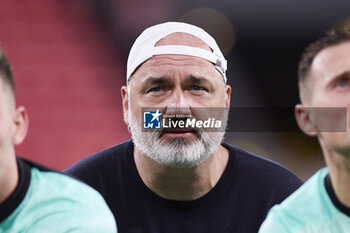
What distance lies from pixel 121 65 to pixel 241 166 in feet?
6.91

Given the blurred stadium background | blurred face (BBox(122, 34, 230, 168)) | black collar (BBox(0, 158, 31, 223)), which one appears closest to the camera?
black collar (BBox(0, 158, 31, 223))

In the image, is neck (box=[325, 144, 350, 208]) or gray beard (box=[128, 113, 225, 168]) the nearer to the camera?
neck (box=[325, 144, 350, 208])

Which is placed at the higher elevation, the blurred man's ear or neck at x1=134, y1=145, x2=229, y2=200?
the blurred man's ear

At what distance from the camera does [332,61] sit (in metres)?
1.09

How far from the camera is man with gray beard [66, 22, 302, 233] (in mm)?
1289

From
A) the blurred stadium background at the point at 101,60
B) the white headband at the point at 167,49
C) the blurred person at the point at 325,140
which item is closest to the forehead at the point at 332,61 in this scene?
the blurred person at the point at 325,140

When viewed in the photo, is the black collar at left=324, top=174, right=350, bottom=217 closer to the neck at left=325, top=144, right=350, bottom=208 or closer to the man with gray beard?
the neck at left=325, top=144, right=350, bottom=208

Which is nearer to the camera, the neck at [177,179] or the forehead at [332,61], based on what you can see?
the forehead at [332,61]

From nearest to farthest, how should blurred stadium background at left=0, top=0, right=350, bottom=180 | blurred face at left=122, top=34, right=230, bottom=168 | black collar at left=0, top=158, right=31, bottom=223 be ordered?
black collar at left=0, top=158, right=31, bottom=223, blurred face at left=122, top=34, right=230, bottom=168, blurred stadium background at left=0, top=0, right=350, bottom=180

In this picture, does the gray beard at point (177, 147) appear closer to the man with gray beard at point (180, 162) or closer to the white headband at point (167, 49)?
the man with gray beard at point (180, 162)

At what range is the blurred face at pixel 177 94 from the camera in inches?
50.5

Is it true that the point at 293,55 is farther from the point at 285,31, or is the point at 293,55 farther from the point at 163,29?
the point at 163,29

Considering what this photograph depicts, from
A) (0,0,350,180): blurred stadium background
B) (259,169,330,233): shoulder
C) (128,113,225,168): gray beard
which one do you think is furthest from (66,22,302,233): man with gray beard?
(0,0,350,180): blurred stadium background

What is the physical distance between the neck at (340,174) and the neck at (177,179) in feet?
1.15
